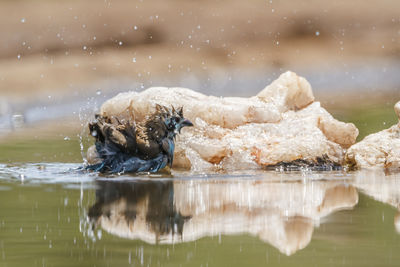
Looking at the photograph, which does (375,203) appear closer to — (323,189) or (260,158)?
(323,189)

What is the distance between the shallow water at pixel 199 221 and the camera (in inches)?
161

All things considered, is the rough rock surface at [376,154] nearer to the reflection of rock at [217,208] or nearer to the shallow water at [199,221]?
the shallow water at [199,221]

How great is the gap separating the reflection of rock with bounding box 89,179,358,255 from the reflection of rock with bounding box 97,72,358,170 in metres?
1.71

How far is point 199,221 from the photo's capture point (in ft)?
17.0

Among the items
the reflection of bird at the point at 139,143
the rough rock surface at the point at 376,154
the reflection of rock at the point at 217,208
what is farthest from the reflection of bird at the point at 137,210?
the rough rock surface at the point at 376,154

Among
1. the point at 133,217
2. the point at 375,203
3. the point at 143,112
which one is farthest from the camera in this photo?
the point at 143,112

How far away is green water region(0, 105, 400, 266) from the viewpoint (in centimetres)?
411

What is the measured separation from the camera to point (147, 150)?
836 cm

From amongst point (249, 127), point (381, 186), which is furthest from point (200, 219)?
point (249, 127)

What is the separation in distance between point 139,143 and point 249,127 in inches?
80.4

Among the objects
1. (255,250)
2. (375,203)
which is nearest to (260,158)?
(375,203)

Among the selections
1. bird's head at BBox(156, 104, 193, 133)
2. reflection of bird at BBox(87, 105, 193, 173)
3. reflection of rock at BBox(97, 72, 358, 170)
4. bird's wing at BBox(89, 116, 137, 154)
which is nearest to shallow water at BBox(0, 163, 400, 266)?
reflection of bird at BBox(87, 105, 193, 173)

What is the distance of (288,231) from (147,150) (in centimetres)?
374

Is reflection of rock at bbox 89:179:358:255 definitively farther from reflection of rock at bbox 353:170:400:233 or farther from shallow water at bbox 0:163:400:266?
reflection of rock at bbox 353:170:400:233
